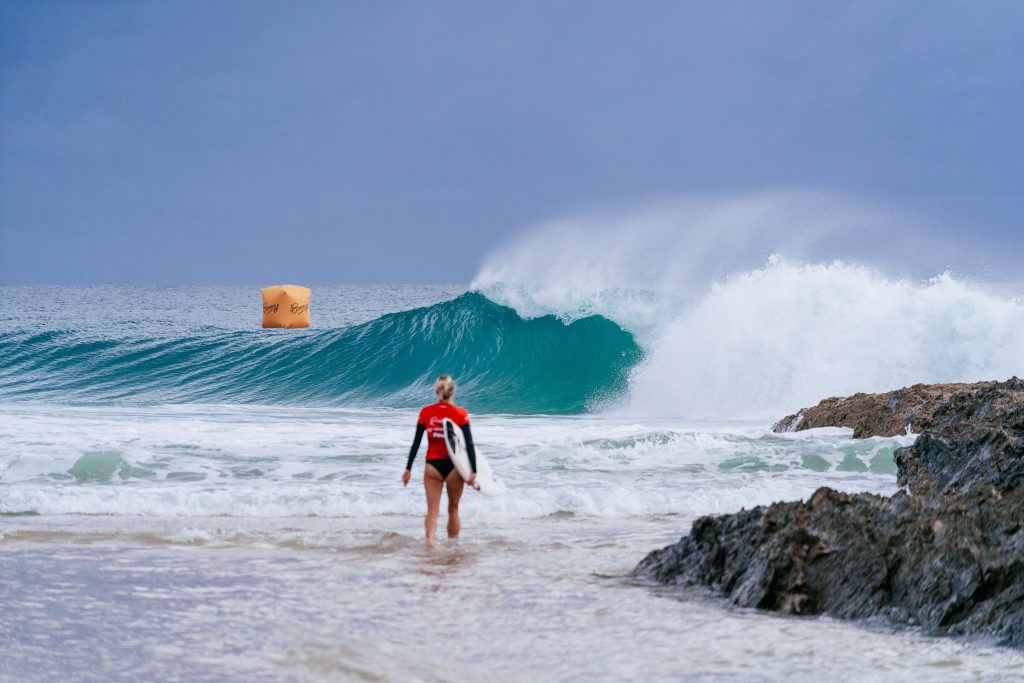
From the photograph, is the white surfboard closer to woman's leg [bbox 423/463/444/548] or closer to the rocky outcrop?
woman's leg [bbox 423/463/444/548]

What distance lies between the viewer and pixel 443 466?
680 cm

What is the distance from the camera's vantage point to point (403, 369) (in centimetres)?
2289

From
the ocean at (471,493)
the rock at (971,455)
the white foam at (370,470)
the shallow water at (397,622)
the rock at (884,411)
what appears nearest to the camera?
the shallow water at (397,622)

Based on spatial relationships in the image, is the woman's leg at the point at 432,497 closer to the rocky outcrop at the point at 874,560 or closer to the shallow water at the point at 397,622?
the shallow water at the point at 397,622

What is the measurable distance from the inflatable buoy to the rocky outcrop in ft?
65.1

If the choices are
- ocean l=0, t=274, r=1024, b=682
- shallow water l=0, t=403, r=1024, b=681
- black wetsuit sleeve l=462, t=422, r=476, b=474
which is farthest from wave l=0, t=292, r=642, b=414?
black wetsuit sleeve l=462, t=422, r=476, b=474

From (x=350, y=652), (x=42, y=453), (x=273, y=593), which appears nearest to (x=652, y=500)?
(x=273, y=593)

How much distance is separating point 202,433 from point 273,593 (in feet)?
26.0

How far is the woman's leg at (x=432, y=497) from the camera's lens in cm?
643

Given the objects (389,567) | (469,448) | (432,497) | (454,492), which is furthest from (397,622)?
(469,448)

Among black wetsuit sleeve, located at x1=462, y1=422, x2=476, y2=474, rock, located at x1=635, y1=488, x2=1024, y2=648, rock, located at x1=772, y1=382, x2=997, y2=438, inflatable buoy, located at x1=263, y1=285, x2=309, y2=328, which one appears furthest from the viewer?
inflatable buoy, located at x1=263, y1=285, x2=309, y2=328

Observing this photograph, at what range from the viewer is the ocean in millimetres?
3895

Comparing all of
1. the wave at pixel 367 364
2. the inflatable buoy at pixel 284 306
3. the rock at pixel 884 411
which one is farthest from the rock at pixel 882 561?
the inflatable buoy at pixel 284 306

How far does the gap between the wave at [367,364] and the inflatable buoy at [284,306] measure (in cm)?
68
